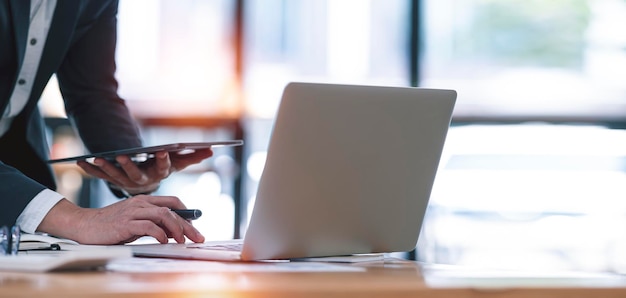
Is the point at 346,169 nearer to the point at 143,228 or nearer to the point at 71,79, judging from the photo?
the point at 143,228

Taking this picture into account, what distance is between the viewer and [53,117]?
15.3ft

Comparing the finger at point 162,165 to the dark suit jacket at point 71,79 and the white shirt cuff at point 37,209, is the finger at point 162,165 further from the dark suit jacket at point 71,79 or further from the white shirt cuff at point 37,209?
the dark suit jacket at point 71,79

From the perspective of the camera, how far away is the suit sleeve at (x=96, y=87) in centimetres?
222

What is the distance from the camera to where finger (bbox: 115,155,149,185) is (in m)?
1.68

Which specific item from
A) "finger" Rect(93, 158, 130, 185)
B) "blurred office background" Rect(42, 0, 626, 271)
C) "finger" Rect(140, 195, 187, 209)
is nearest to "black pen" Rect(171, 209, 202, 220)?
"finger" Rect(140, 195, 187, 209)

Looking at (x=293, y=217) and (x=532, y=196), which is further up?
(x=293, y=217)

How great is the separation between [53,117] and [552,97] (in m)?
2.76

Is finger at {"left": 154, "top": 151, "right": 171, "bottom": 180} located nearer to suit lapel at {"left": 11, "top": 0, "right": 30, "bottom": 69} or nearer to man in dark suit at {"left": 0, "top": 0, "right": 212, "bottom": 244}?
man in dark suit at {"left": 0, "top": 0, "right": 212, "bottom": 244}

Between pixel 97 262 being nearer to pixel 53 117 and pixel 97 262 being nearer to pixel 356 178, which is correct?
pixel 356 178

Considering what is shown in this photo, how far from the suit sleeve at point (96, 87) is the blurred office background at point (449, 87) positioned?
2321 mm

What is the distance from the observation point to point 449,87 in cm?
471

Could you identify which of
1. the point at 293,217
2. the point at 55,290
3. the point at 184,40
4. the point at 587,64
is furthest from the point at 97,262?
the point at 587,64

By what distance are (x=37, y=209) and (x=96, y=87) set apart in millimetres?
982

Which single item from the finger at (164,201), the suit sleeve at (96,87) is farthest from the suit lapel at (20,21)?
the finger at (164,201)
